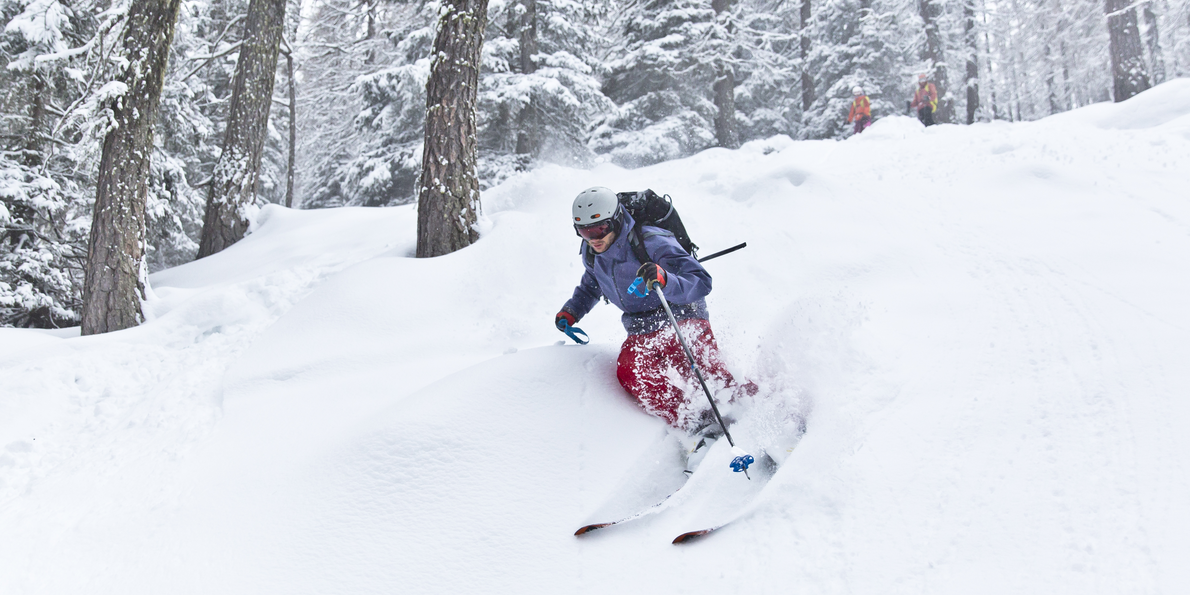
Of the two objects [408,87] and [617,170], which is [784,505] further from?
[408,87]

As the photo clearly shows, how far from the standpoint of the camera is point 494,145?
14523mm

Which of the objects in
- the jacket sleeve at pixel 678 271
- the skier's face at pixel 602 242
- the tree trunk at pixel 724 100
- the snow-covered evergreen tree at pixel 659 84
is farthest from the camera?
the tree trunk at pixel 724 100

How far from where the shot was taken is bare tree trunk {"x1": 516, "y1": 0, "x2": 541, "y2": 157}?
44.2ft

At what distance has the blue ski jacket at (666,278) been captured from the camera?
3576 mm

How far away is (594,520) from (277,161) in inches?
859

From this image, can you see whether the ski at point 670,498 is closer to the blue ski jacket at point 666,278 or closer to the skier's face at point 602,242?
the blue ski jacket at point 666,278

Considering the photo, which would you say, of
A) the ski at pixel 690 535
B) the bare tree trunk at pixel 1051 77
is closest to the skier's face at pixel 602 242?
the ski at pixel 690 535

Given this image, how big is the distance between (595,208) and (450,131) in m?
3.30

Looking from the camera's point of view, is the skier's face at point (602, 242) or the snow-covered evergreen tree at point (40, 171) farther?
the snow-covered evergreen tree at point (40, 171)

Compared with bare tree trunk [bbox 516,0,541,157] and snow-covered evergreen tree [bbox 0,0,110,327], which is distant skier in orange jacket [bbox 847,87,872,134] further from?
snow-covered evergreen tree [bbox 0,0,110,327]

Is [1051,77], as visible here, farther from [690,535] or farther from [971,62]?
[690,535]

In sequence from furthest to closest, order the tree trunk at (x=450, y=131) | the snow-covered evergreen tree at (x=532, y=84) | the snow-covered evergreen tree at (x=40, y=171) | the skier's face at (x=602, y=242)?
the snow-covered evergreen tree at (x=532, y=84) → the snow-covered evergreen tree at (x=40, y=171) → the tree trunk at (x=450, y=131) → the skier's face at (x=602, y=242)

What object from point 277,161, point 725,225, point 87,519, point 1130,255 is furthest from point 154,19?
point 277,161

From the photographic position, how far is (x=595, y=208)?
368 centimetres
